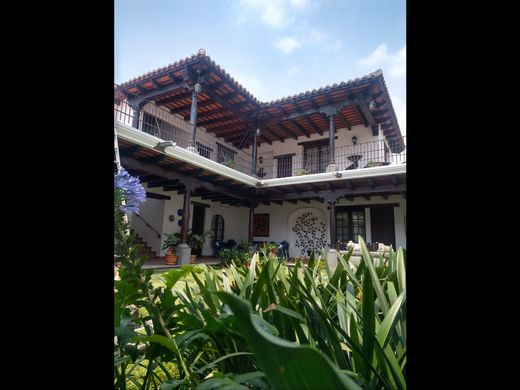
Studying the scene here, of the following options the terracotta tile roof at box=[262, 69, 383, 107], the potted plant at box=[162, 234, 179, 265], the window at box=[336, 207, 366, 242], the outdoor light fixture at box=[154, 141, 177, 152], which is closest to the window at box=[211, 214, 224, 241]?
the potted plant at box=[162, 234, 179, 265]

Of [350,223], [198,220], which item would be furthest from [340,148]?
[198,220]

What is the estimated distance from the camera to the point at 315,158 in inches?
481

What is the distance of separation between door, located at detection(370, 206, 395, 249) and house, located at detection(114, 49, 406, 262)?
0.12ft

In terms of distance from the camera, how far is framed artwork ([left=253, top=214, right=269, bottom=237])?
13.2 metres

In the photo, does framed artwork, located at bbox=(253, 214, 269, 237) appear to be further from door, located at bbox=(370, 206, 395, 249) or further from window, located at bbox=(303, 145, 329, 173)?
door, located at bbox=(370, 206, 395, 249)

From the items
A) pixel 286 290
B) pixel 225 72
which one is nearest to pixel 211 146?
pixel 225 72

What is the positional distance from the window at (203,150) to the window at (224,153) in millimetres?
506

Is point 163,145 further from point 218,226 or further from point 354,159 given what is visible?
point 354,159

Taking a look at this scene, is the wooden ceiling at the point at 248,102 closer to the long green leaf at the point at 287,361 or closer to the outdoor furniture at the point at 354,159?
the outdoor furniture at the point at 354,159

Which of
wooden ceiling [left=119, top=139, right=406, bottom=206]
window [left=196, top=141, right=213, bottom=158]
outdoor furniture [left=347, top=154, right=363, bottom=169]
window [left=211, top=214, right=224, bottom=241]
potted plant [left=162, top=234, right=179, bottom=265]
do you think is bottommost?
potted plant [left=162, top=234, right=179, bottom=265]
